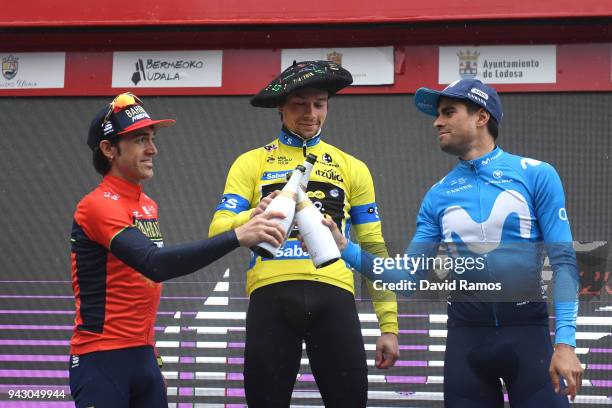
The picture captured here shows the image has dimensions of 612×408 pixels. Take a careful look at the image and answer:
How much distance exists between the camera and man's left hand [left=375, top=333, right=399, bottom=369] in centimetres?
310

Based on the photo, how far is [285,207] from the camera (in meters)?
2.46

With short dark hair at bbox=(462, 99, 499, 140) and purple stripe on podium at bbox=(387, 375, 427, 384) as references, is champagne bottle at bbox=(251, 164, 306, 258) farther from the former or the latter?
purple stripe on podium at bbox=(387, 375, 427, 384)

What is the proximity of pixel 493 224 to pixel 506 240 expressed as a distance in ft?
0.21

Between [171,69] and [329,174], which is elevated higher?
[171,69]

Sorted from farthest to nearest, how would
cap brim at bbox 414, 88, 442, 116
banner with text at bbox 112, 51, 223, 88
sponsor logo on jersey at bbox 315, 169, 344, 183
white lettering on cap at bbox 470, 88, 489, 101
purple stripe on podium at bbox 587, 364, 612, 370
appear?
banner with text at bbox 112, 51, 223, 88 → purple stripe on podium at bbox 587, 364, 612, 370 → sponsor logo on jersey at bbox 315, 169, 344, 183 → cap brim at bbox 414, 88, 442, 116 → white lettering on cap at bbox 470, 88, 489, 101

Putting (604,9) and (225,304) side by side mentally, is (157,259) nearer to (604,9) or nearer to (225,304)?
(225,304)

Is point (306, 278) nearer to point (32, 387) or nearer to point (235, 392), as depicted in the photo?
point (235, 392)

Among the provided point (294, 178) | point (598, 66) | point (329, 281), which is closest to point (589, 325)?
point (598, 66)

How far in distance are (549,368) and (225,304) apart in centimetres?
226

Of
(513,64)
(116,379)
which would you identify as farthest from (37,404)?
(513,64)

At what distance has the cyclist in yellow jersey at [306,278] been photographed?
2973 mm

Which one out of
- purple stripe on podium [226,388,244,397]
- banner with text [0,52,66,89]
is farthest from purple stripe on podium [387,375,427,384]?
banner with text [0,52,66,89]

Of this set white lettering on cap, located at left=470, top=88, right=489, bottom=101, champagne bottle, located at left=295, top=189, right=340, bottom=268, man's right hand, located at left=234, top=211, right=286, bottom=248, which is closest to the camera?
man's right hand, located at left=234, top=211, right=286, bottom=248

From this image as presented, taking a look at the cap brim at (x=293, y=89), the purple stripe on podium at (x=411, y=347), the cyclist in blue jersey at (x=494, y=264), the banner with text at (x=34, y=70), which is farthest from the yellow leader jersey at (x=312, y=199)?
the banner with text at (x=34, y=70)
